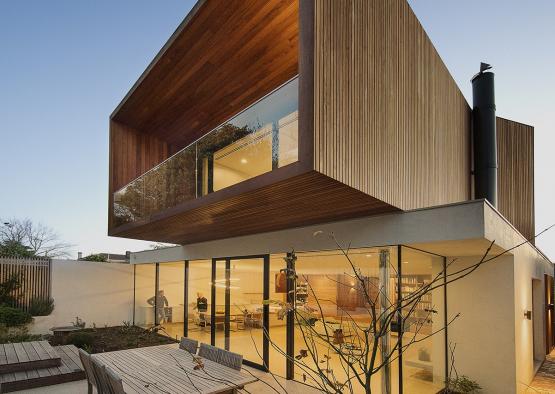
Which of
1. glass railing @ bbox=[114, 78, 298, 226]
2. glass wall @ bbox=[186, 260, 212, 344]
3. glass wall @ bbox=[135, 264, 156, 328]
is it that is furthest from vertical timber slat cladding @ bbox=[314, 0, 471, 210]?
glass wall @ bbox=[135, 264, 156, 328]

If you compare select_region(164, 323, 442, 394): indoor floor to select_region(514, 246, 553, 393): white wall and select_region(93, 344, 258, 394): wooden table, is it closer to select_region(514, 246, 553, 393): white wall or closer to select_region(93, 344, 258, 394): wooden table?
select_region(93, 344, 258, 394): wooden table

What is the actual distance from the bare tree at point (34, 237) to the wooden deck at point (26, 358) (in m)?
25.4

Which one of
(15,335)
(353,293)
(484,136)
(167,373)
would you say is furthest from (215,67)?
(15,335)

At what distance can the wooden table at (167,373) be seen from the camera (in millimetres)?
4629

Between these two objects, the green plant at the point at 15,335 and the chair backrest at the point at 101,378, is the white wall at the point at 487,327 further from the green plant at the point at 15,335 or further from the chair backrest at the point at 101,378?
the green plant at the point at 15,335

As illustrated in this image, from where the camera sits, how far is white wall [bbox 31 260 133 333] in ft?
44.5

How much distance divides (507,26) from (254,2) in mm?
10526

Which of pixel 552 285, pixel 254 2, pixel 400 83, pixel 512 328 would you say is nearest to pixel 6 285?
pixel 254 2

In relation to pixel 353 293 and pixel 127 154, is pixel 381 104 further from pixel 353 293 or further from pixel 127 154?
pixel 127 154

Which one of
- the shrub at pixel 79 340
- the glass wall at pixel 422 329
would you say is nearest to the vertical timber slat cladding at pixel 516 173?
the glass wall at pixel 422 329

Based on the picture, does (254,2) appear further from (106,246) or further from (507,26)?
(106,246)

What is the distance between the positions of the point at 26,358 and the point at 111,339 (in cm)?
458

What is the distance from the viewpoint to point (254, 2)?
6.07 metres

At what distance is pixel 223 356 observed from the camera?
566 centimetres
